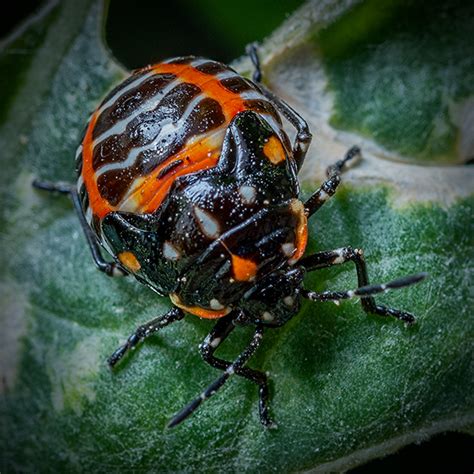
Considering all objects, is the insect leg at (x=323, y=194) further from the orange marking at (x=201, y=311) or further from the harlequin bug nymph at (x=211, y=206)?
the orange marking at (x=201, y=311)

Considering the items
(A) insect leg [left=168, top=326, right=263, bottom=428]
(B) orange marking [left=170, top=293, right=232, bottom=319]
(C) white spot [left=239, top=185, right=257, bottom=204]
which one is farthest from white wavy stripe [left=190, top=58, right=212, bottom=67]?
(A) insect leg [left=168, top=326, right=263, bottom=428]

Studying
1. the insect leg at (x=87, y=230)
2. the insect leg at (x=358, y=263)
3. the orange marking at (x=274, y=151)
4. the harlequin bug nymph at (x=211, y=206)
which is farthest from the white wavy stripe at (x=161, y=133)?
the insect leg at (x=358, y=263)

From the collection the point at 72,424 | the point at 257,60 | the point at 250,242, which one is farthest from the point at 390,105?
the point at 72,424

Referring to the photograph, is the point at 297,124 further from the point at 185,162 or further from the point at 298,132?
the point at 185,162

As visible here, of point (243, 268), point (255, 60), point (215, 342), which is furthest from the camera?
point (255, 60)

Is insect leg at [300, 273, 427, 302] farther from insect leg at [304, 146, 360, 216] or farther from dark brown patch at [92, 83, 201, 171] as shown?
dark brown patch at [92, 83, 201, 171]

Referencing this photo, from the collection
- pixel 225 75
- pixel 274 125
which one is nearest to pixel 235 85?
pixel 225 75
